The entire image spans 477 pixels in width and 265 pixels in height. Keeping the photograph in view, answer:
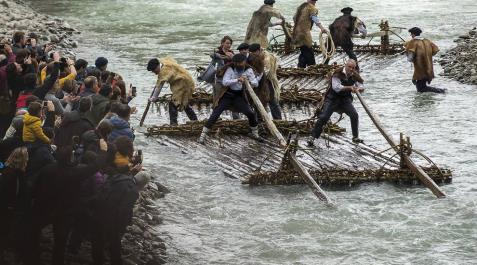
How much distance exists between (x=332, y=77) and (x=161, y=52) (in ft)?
38.1

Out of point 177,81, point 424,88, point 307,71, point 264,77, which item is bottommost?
point 424,88

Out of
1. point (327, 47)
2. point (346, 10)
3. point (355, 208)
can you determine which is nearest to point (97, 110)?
point (355, 208)

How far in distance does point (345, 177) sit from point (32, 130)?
15.6 ft

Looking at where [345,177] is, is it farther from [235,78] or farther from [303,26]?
[303,26]

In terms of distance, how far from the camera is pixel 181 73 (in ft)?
48.0

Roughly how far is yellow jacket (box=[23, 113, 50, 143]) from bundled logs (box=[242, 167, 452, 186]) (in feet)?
12.7

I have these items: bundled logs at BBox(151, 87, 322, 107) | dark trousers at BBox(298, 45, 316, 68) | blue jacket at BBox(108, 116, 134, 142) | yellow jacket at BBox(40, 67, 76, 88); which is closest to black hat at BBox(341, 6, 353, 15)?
dark trousers at BBox(298, 45, 316, 68)

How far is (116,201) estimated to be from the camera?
28.5ft

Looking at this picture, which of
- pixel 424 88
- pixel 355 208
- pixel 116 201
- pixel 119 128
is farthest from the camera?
pixel 424 88

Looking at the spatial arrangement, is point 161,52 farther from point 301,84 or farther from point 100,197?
point 100,197

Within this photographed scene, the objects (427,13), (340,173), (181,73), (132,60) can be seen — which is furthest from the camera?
(427,13)

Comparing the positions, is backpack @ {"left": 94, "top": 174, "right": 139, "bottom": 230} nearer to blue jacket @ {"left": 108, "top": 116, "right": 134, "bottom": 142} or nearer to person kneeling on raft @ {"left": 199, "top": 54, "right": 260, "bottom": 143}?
blue jacket @ {"left": 108, "top": 116, "right": 134, "bottom": 142}

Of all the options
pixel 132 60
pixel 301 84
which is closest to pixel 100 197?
pixel 301 84

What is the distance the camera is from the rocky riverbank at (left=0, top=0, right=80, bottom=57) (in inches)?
951
